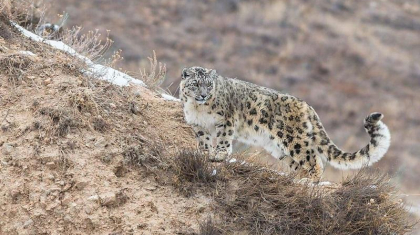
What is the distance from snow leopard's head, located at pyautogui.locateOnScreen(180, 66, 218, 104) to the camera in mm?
8680

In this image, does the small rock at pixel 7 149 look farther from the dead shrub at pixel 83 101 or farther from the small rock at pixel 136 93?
the small rock at pixel 136 93

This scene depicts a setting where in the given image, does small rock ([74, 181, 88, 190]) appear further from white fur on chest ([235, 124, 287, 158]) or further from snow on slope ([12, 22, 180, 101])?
white fur on chest ([235, 124, 287, 158])

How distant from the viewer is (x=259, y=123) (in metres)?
9.12

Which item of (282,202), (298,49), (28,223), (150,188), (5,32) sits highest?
(5,32)

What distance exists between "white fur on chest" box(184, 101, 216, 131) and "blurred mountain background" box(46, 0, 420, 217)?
1650 centimetres

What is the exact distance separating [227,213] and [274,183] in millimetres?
723

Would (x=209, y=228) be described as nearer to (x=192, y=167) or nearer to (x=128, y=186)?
(x=192, y=167)

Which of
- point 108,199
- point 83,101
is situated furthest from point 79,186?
point 83,101

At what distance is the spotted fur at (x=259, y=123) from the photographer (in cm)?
884

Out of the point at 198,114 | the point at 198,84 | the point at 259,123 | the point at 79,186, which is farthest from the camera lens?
the point at 259,123

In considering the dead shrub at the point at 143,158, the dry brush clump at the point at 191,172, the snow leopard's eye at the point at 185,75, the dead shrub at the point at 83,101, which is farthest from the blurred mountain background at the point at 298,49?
the dry brush clump at the point at 191,172

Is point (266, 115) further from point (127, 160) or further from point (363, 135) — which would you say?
point (363, 135)

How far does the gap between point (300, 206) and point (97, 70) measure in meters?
3.56

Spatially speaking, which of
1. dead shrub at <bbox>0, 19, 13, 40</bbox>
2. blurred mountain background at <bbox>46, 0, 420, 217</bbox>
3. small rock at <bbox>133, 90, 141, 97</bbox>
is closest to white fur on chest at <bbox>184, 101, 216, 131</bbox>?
small rock at <bbox>133, 90, 141, 97</bbox>
